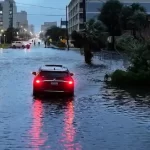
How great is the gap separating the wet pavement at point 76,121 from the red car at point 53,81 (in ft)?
1.48

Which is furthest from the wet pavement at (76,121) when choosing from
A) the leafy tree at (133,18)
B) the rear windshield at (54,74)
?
the leafy tree at (133,18)

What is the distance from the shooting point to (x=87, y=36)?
49125 mm

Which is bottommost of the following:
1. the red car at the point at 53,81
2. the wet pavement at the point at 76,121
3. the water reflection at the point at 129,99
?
the water reflection at the point at 129,99

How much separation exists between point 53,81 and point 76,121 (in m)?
6.45

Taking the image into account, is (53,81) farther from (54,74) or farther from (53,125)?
(53,125)

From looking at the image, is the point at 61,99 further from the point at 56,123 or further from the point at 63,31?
the point at 63,31

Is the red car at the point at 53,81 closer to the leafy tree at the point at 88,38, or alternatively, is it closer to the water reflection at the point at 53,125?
the water reflection at the point at 53,125

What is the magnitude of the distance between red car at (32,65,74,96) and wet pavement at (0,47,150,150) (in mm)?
451

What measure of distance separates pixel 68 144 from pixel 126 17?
7906 cm

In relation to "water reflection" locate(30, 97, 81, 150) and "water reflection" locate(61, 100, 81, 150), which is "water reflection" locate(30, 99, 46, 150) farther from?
"water reflection" locate(61, 100, 81, 150)

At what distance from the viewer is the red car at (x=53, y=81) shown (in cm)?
2080

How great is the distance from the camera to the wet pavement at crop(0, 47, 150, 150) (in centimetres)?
→ 1116

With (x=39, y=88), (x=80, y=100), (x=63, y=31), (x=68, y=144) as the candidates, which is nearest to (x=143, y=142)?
(x=68, y=144)

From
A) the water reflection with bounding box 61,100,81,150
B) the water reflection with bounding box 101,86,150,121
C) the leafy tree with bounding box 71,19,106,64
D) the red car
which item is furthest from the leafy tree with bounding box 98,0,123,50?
the water reflection with bounding box 61,100,81,150
